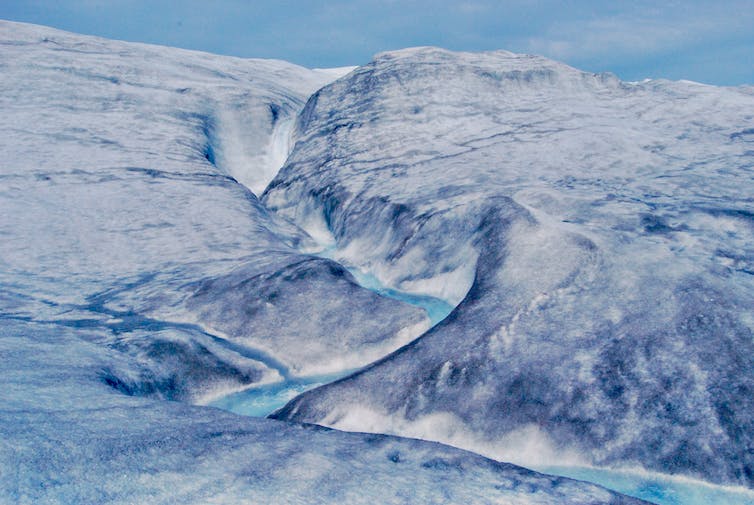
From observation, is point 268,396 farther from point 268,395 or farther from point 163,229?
point 163,229

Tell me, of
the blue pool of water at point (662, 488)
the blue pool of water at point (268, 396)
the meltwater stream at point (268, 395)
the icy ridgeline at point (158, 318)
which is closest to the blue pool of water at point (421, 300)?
the meltwater stream at point (268, 395)

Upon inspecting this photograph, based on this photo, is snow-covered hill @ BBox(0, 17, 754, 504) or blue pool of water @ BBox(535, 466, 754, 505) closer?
snow-covered hill @ BBox(0, 17, 754, 504)

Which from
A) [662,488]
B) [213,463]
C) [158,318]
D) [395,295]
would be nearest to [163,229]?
[158,318]

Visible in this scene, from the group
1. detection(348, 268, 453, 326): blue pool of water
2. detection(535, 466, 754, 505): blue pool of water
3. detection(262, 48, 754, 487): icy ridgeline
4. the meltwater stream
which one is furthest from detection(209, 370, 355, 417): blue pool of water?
detection(535, 466, 754, 505): blue pool of water

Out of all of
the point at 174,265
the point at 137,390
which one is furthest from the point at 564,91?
the point at 137,390

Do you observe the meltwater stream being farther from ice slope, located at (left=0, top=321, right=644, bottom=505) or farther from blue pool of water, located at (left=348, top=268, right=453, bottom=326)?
ice slope, located at (left=0, top=321, right=644, bottom=505)
